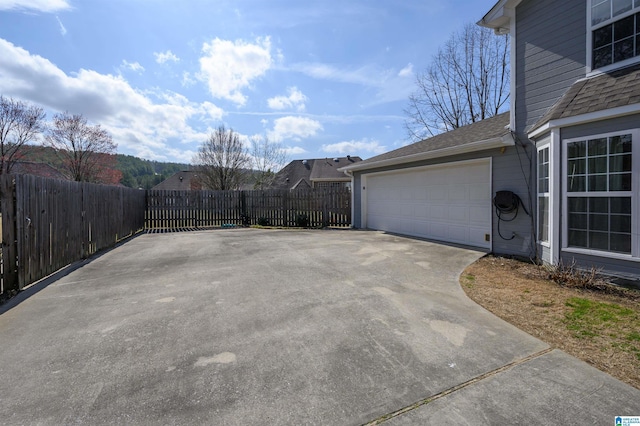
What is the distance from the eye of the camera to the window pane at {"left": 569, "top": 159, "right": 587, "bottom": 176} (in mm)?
5324

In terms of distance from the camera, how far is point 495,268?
6.25m

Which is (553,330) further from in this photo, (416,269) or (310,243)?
(310,243)

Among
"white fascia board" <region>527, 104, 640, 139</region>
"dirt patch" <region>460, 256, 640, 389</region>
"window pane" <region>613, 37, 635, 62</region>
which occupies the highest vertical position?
"window pane" <region>613, 37, 635, 62</region>

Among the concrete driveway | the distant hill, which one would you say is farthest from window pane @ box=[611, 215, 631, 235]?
the distant hill

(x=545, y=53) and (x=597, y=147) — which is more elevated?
(x=545, y=53)

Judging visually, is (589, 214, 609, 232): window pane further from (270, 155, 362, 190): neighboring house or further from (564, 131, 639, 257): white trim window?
(270, 155, 362, 190): neighboring house

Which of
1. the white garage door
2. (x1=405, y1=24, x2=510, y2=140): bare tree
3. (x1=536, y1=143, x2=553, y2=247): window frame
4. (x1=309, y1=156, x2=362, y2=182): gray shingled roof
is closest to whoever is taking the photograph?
(x1=536, y1=143, x2=553, y2=247): window frame

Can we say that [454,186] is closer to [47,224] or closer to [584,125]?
[584,125]

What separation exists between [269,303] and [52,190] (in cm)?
495

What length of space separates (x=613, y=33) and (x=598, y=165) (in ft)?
8.02

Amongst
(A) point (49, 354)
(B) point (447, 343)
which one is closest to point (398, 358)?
(B) point (447, 343)

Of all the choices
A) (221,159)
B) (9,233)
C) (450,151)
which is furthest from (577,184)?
(221,159)

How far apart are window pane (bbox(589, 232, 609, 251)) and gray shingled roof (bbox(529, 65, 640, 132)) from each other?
2.03m

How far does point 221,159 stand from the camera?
25.1 metres
